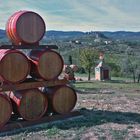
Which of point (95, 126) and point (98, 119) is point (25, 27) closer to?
point (95, 126)

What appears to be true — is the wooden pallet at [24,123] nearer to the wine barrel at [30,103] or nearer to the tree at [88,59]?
the wine barrel at [30,103]

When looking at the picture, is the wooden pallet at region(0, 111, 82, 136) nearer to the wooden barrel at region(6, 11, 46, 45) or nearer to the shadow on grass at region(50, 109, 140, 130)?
the shadow on grass at region(50, 109, 140, 130)

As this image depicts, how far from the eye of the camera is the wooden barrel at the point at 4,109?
879 centimetres

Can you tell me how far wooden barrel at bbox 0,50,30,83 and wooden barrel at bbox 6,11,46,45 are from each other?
42 centimetres

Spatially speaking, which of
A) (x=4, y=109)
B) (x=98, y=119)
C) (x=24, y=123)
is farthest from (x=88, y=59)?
(x=4, y=109)

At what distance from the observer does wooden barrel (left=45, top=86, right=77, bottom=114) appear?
9.79 meters

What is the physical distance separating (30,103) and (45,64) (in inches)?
39.3

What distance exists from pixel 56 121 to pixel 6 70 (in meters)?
1.87

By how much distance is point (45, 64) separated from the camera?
9.49 meters

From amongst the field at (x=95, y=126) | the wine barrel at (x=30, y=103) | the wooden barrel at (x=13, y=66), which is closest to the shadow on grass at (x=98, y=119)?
the field at (x=95, y=126)

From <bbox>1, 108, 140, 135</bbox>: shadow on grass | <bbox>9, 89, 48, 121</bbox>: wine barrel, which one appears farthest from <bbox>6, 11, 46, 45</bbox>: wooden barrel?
<bbox>1, 108, 140, 135</bbox>: shadow on grass

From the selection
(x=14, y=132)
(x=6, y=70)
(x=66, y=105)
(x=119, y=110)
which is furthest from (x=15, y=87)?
(x=119, y=110)

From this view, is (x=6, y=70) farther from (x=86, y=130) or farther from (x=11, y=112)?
(x=86, y=130)

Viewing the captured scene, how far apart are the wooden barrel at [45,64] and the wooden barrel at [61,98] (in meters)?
0.37
